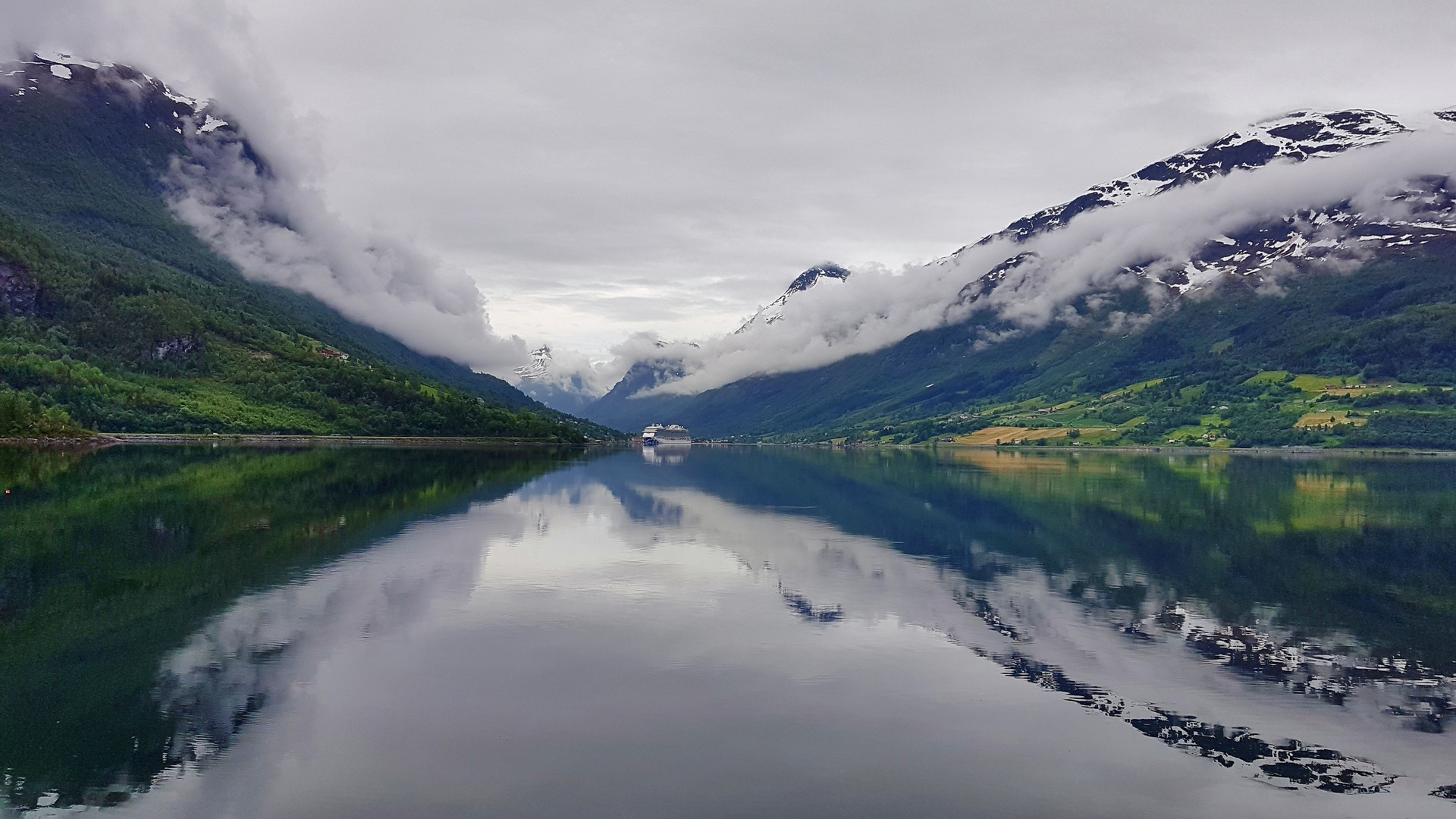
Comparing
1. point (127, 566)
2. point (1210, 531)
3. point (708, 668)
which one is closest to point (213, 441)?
point (127, 566)

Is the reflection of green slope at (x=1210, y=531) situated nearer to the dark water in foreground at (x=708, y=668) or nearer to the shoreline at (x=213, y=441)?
the dark water in foreground at (x=708, y=668)

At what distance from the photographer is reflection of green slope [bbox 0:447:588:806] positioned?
19.0m

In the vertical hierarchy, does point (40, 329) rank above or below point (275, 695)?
above

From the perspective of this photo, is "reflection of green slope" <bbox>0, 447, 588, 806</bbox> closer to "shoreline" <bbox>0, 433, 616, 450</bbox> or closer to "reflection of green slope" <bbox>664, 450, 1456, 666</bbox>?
"reflection of green slope" <bbox>664, 450, 1456, 666</bbox>

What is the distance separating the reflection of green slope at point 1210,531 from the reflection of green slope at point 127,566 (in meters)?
30.8

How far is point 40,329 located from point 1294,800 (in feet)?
767

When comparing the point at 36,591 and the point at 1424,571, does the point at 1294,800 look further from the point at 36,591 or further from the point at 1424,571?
the point at 36,591

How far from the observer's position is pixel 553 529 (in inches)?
2253

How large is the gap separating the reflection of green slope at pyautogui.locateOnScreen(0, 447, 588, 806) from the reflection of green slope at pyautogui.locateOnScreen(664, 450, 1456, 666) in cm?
3082

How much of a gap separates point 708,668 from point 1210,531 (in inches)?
1779

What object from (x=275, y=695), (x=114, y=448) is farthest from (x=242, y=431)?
(x=275, y=695)

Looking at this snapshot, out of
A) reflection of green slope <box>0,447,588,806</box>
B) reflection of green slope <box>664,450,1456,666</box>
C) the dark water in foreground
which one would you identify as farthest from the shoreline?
reflection of green slope <box>664,450,1456,666</box>

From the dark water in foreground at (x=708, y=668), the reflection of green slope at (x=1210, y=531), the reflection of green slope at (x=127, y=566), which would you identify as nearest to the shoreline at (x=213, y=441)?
the reflection of green slope at (x=127, y=566)

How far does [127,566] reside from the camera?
3797 centimetres
